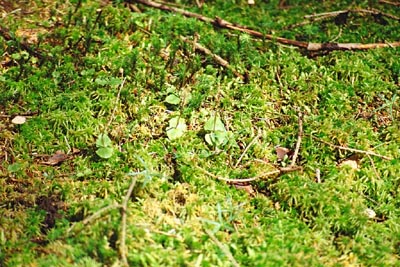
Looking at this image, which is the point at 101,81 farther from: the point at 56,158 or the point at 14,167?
the point at 14,167

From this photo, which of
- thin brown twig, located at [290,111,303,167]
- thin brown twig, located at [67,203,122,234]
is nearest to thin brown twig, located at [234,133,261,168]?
thin brown twig, located at [290,111,303,167]

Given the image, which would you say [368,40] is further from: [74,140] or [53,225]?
[53,225]

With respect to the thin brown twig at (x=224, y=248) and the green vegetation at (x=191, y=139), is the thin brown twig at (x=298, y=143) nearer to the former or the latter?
the green vegetation at (x=191, y=139)

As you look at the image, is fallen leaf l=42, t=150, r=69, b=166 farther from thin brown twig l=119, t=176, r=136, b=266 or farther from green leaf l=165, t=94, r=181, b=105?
green leaf l=165, t=94, r=181, b=105

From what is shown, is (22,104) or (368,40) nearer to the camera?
(22,104)

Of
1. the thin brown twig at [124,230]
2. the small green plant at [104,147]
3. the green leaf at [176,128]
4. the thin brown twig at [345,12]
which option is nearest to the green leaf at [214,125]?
the green leaf at [176,128]

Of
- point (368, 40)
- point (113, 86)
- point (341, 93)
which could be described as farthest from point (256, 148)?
point (368, 40)
